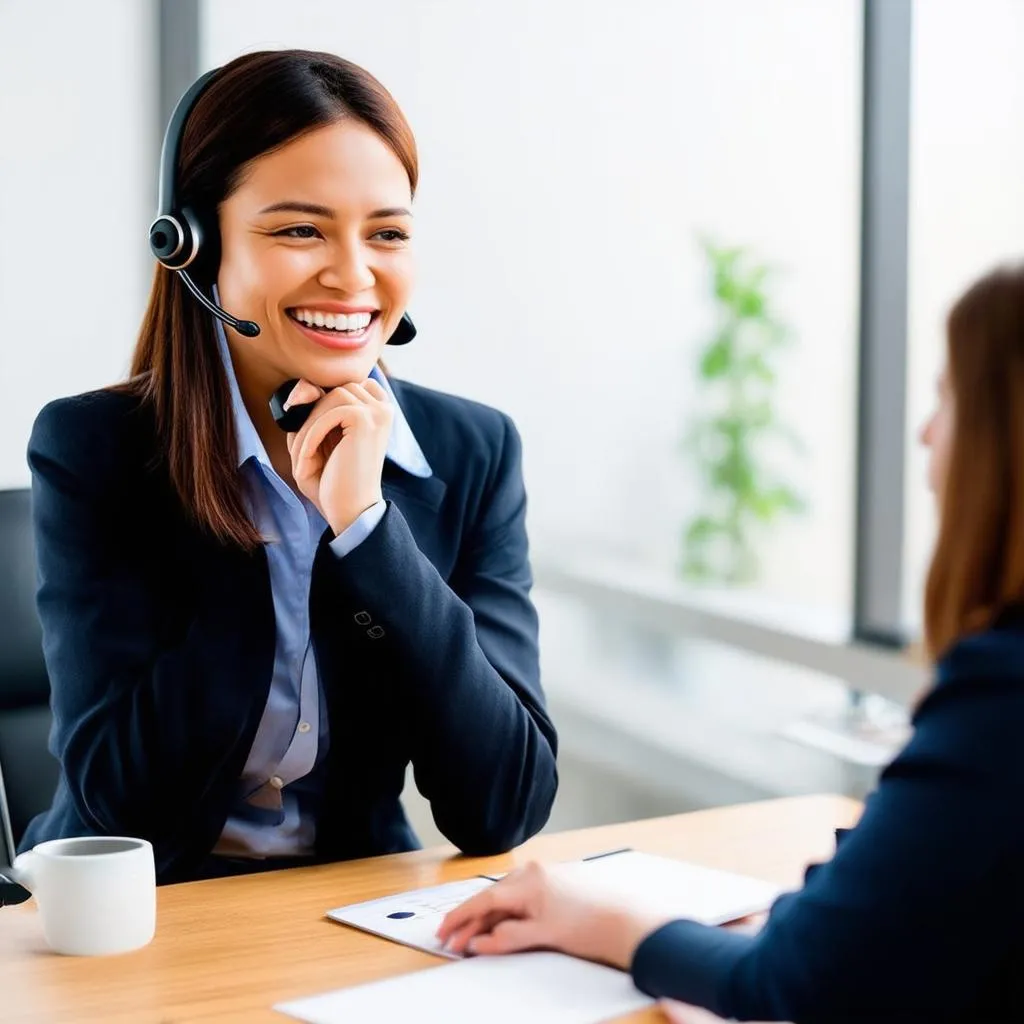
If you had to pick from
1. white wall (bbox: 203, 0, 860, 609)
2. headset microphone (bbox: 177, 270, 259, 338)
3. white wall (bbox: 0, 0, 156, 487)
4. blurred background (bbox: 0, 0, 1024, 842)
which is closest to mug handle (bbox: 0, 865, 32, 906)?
headset microphone (bbox: 177, 270, 259, 338)

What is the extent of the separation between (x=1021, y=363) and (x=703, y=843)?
761 mm

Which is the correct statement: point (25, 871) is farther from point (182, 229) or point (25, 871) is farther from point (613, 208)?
point (613, 208)

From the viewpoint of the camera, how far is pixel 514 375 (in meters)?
3.34

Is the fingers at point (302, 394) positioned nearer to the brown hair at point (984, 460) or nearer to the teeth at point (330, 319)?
the teeth at point (330, 319)

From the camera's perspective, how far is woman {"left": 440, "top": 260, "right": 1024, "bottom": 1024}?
794 mm

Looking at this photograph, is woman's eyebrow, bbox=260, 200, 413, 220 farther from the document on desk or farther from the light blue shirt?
the document on desk

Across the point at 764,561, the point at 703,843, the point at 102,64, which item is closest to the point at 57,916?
the point at 703,843

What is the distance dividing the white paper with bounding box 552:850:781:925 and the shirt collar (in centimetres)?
49

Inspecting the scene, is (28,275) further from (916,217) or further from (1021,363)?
(1021,363)

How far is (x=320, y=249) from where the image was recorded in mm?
1486

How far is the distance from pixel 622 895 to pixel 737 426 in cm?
202

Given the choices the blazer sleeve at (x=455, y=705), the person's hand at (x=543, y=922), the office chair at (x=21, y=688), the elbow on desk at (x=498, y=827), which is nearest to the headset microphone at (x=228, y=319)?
the blazer sleeve at (x=455, y=705)

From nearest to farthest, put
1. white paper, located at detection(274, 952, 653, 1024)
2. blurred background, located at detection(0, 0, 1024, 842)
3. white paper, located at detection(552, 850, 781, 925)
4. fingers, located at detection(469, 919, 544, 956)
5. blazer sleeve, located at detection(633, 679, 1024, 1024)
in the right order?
1. blazer sleeve, located at detection(633, 679, 1024, 1024)
2. white paper, located at detection(274, 952, 653, 1024)
3. fingers, located at detection(469, 919, 544, 956)
4. white paper, located at detection(552, 850, 781, 925)
5. blurred background, located at detection(0, 0, 1024, 842)

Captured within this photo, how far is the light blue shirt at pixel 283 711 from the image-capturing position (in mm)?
1505
